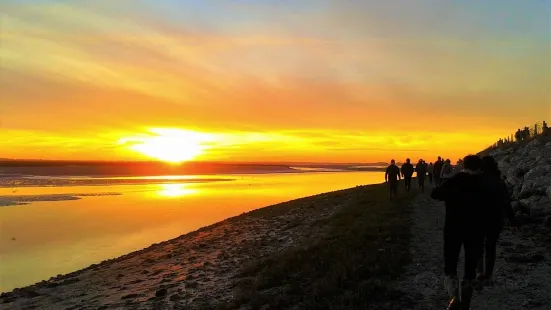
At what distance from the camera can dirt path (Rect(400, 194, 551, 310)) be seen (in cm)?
900

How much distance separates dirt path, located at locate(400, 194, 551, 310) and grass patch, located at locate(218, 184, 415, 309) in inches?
18.4

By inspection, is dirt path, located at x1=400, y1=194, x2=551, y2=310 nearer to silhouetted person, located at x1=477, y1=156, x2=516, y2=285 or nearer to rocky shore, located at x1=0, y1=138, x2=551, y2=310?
rocky shore, located at x1=0, y1=138, x2=551, y2=310

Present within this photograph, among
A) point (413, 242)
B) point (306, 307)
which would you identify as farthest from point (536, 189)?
point (306, 307)

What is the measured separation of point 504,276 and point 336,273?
3847 millimetres

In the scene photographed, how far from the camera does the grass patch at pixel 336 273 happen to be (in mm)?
9773

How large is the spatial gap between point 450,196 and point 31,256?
63.6ft

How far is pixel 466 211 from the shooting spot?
23.1ft

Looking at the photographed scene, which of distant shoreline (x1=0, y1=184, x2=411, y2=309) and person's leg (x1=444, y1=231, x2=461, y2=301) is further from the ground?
person's leg (x1=444, y1=231, x2=461, y2=301)

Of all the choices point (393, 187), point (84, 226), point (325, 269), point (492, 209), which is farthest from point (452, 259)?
point (84, 226)

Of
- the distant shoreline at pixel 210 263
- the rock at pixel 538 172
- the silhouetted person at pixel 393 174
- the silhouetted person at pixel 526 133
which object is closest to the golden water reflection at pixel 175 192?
the distant shoreline at pixel 210 263

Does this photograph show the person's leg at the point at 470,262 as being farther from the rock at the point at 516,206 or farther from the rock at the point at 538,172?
the rock at the point at 538,172

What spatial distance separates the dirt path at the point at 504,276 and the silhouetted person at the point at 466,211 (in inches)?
83.5

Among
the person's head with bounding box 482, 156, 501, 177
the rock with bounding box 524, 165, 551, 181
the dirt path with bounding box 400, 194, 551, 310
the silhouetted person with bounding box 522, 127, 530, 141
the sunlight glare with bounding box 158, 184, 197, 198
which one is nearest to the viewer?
the person's head with bounding box 482, 156, 501, 177

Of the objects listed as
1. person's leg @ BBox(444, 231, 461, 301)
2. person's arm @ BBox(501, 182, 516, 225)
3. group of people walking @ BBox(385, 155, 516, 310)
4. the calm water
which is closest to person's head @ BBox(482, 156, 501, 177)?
person's arm @ BBox(501, 182, 516, 225)
